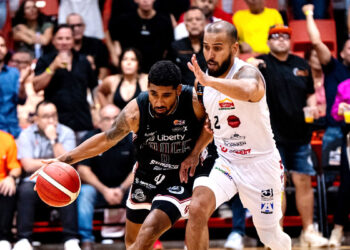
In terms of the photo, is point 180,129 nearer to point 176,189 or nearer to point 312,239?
point 176,189

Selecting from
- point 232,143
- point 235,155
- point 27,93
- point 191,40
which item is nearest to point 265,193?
point 235,155

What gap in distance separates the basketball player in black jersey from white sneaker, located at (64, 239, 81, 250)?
6.19 ft

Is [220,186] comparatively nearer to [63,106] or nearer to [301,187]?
[301,187]

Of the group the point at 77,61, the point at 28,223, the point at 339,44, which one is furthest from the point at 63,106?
the point at 339,44

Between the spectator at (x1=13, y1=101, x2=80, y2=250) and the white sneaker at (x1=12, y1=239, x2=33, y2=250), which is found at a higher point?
the spectator at (x1=13, y1=101, x2=80, y2=250)

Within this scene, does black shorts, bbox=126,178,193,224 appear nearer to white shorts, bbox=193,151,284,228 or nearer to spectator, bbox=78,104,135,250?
white shorts, bbox=193,151,284,228

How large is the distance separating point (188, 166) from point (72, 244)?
2544 mm

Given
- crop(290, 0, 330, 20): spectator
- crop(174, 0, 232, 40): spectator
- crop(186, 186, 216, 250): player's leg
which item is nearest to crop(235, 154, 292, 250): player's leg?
crop(186, 186, 216, 250): player's leg

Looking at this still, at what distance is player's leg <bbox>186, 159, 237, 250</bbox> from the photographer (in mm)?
4879

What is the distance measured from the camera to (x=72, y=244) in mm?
7305

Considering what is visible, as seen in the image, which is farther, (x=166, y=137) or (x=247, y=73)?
(x=166, y=137)

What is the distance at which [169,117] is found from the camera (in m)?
5.27

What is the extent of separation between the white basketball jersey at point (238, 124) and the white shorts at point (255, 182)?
0.26 feet

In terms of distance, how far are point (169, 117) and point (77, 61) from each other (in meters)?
3.67
